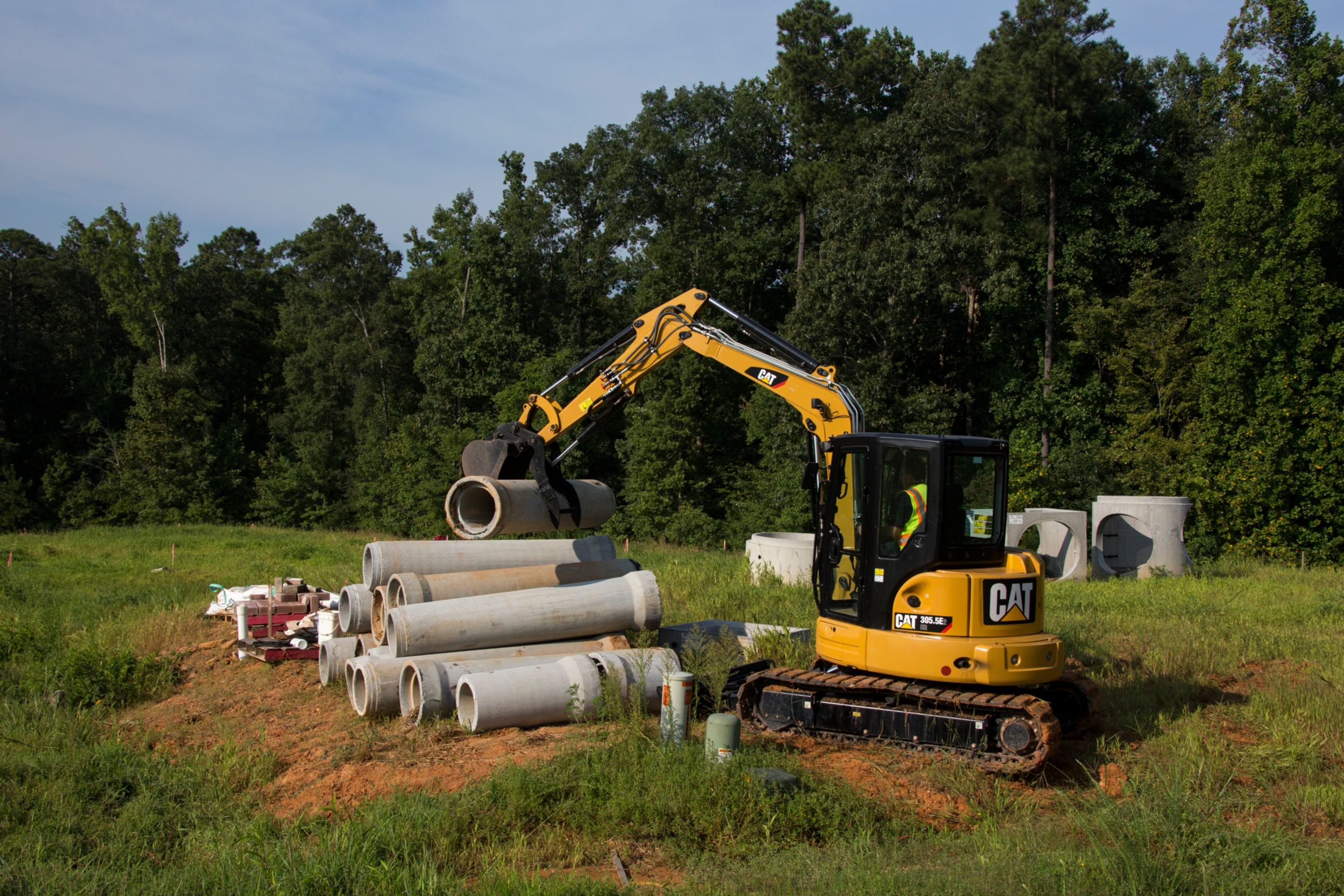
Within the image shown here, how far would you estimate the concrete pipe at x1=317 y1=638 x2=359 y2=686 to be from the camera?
10609mm

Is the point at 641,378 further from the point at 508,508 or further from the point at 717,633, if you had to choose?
the point at 717,633

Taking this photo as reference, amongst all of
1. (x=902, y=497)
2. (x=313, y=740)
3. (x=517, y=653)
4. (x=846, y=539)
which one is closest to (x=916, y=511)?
(x=902, y=497)

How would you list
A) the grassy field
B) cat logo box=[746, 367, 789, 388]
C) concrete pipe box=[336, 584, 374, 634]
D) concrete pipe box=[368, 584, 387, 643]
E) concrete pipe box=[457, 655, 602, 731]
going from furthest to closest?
concrete pipe box=[336, 584, 374, 634]
cat logo box=[746, 367, 789, 388]
concrete pipe box=[368, 584, 387, 643]
concrete pipe box=[457, 655, 602, 731]
the grassy field

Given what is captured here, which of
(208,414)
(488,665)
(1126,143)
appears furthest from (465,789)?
(208,414)

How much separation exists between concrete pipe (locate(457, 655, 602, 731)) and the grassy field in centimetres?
27

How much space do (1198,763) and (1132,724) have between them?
125cm

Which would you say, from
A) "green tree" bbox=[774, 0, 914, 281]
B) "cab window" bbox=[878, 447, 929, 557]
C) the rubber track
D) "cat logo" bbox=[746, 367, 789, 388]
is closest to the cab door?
"cab window" bbox=[878, 447, 929, 557]

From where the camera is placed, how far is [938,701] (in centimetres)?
788

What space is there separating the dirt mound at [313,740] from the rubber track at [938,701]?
6.30 ft

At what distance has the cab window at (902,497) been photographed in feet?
26.5

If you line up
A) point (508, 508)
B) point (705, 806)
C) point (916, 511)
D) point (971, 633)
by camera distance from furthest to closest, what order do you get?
point (508, 508)
point (916, 511)
point (971, 633)
point (705, 806)

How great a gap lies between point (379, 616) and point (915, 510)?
5682mm

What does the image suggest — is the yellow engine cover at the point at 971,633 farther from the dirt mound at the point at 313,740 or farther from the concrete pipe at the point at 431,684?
the concrete pipe at the point at 431,684

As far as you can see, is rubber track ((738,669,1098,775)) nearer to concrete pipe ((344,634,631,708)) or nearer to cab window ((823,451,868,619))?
cab window ((823,451,868,619))
